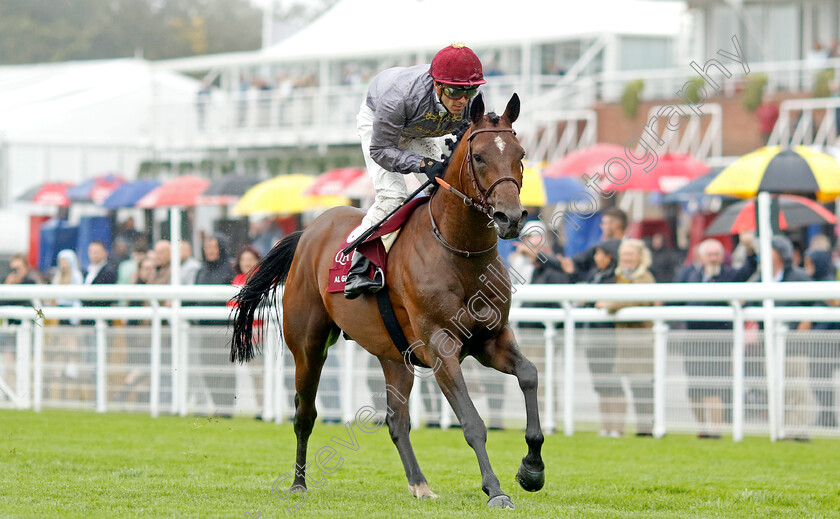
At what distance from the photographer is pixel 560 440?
8617 millimetres

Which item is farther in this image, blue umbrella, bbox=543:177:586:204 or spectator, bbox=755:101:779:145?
spectator, bbox=755:101:779:145

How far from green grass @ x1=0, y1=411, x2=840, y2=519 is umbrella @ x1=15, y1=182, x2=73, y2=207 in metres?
12.1

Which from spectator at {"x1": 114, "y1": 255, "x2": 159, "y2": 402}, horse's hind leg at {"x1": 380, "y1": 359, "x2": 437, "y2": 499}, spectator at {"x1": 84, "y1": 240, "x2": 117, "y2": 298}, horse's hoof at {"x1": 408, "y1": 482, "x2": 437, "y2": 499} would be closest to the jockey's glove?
horse's hind leg at {"x1": 380, "y1": 359, "x2": 437, "y2": 499}

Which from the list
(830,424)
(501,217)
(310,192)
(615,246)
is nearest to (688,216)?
(310,192)

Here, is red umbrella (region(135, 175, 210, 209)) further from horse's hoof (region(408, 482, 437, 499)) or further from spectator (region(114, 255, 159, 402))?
horse's hoof (region(408, 482, 437, 499))

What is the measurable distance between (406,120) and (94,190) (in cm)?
1602

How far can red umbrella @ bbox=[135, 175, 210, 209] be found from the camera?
17422 millimetres

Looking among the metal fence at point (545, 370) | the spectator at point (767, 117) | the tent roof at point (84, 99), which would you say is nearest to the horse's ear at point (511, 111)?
the metal fence at point (545, 370)

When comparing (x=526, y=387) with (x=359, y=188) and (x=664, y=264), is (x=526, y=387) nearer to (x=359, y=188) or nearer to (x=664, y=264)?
(x=664, y=264)

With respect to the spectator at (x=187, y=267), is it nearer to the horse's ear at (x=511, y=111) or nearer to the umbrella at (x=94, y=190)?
the horse's ear at (x=511, y=111)

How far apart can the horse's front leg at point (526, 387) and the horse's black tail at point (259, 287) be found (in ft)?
6.05

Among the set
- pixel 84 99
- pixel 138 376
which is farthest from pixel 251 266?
pixel 84 99

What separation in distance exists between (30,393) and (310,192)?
6.09 m

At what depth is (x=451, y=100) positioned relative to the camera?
5652 mm
